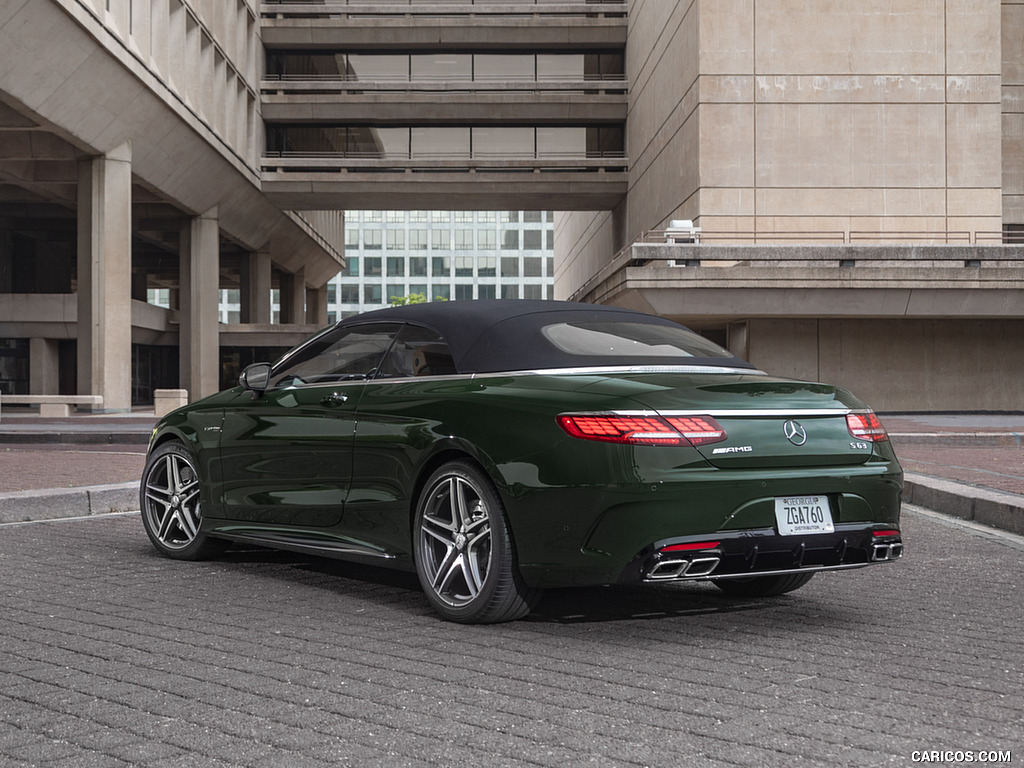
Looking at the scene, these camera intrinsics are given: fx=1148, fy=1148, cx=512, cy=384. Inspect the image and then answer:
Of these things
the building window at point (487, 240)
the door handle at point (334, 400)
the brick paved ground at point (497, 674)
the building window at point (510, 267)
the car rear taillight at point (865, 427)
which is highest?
A: the building window at point (487, 240)

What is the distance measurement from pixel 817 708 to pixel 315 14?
49477 millimetres

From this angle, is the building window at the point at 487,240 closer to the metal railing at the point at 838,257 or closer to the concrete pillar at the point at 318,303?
the concrete pillar at the point at 318,303

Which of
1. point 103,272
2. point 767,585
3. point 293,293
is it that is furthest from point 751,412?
point 293,293

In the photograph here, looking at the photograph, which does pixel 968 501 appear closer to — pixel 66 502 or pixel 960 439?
pixel 66 502

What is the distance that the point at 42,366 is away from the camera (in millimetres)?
44219

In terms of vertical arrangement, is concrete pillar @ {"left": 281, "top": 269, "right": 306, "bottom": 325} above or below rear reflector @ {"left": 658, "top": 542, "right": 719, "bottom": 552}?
above

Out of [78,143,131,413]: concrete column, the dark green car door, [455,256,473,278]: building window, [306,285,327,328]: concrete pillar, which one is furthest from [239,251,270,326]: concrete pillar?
[455,256,473,278]: building window

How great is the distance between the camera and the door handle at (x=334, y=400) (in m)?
5.74

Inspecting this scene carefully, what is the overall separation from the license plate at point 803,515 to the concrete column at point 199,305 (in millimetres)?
42425

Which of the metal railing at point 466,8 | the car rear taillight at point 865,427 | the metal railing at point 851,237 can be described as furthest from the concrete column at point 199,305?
the car rear taillight at point 865,427

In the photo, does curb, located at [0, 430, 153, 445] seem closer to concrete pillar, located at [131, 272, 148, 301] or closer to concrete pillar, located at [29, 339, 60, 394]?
concrete pillar, located at [29, 339, 60, 394]

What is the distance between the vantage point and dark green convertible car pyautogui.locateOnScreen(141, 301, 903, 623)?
448 cm

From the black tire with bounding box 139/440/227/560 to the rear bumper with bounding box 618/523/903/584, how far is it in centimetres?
334

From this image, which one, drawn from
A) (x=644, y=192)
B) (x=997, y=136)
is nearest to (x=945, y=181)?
(x=997, y=136)
